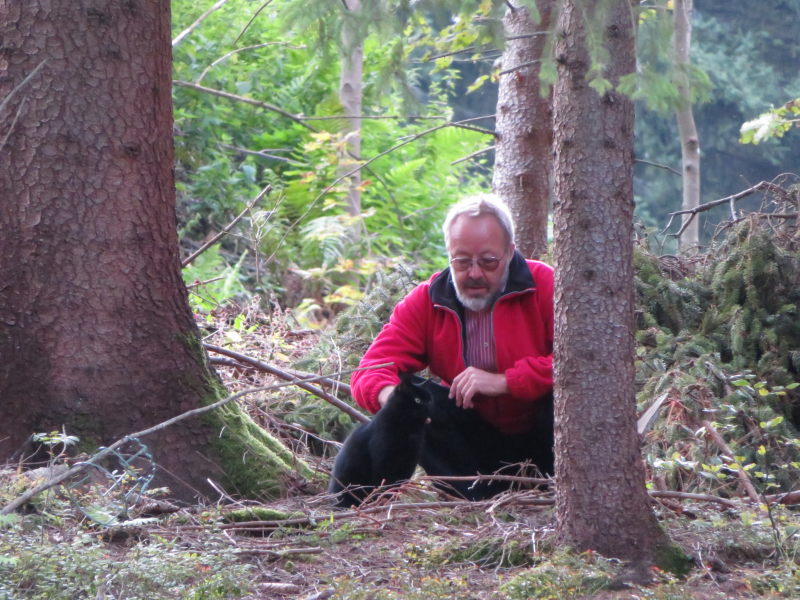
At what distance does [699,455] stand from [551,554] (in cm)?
150

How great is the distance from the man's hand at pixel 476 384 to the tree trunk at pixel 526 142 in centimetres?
338

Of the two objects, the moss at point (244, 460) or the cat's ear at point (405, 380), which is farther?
the moss at point (244, 460)

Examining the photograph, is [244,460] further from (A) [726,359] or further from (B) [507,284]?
(A) [726,359]

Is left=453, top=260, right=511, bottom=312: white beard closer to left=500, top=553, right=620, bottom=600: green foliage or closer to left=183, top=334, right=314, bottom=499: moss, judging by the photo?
left=183, top=334, right=314, bottom=499: moss

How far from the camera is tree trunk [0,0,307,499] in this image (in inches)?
159

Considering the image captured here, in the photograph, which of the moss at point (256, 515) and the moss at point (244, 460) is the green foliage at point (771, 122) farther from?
the moss at point (256, 515)

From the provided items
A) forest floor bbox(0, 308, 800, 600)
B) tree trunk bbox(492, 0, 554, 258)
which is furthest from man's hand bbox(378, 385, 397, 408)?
tree trunk bbox(492, 0, 554, 258)

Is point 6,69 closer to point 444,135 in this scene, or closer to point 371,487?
point 371,487

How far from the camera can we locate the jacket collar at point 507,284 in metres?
4.40

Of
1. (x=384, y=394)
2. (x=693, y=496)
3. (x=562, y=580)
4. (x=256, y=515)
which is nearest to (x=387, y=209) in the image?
(x=384, y=394)

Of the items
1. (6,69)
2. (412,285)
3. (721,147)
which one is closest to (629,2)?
(6,69)

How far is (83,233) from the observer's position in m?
4.10

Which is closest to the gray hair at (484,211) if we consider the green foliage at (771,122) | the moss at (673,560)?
the moss at (673,560)

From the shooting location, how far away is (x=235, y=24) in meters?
13.8
